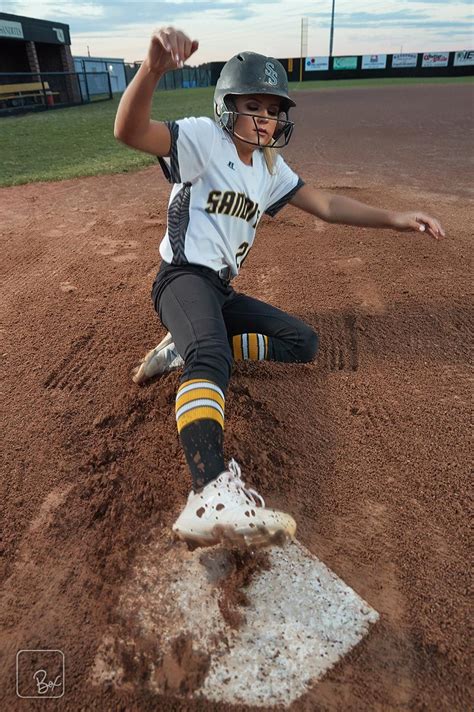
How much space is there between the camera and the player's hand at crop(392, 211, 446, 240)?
2334 mm

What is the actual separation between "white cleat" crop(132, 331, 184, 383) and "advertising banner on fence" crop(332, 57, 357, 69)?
140 feet

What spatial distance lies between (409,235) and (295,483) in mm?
3137

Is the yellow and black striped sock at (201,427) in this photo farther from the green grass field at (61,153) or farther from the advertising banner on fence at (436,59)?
the advertising banner on fence at (436,59)

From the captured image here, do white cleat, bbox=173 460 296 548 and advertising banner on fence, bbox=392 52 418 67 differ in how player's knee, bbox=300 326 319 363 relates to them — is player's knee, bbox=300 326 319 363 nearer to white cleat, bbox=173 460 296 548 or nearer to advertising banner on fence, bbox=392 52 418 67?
white cleat, bbox=173 460 296 548

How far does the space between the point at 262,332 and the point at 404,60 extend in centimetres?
4251

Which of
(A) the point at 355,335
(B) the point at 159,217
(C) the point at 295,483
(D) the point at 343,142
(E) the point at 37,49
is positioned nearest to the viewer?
→ (C) the point at 295,483

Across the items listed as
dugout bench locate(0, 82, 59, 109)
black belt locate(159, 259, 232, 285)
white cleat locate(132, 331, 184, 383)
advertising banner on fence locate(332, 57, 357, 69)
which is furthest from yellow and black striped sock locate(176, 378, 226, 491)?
advertising banner on fence locate(332, 57, 357, 69)

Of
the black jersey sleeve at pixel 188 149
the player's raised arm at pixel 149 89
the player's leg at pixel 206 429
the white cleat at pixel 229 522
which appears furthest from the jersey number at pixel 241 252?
the white cleat at pixel 229 522

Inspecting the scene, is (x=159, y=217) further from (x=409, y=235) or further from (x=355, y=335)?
(x=355, y=335)

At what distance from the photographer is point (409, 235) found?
4297mm

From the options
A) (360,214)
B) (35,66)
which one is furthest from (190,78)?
(360,214)

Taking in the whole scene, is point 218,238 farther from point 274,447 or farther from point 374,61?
point 374,61

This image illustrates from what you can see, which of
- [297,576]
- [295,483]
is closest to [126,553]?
[297,576]

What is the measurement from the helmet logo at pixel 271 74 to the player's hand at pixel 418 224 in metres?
0.85
